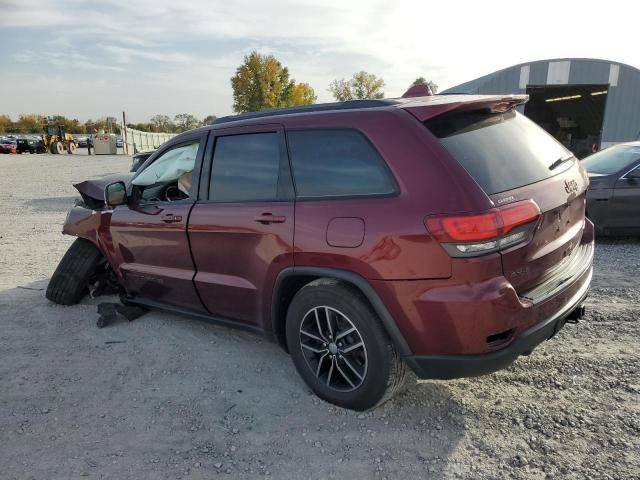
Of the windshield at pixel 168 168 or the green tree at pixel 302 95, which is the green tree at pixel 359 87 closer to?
the green tree at pixel 302 95

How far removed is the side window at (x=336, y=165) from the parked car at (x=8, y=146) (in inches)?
1847

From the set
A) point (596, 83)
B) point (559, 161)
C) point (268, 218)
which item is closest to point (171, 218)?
point (268, 218)

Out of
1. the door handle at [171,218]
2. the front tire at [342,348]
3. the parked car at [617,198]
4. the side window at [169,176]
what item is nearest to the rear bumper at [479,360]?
the front tire at [342,348]

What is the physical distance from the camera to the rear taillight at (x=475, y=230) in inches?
91.4

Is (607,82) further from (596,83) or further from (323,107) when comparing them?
(323,107)

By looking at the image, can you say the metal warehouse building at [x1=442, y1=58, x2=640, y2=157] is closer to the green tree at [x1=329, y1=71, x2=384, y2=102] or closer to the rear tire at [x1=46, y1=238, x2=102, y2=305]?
the rear tire at [x1=46, y1=238, x2=102, y2=305]

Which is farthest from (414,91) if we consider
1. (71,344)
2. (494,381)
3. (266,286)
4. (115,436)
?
(71,344)

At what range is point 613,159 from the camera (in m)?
6.84

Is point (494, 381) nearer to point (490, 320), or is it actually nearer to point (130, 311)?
point (490, 320)

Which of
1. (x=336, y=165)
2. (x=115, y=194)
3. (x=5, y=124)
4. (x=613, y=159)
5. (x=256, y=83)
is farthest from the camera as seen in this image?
(x=5, y=124)

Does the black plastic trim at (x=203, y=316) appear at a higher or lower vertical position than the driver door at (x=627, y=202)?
lower

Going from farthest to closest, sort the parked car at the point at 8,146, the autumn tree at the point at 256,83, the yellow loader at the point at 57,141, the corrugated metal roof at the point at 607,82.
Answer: the autumn tree at the point at 256,83
the yellow loader at the point at 57,141
the parked car at the point at 8,146
the corrugated metal roof at the point at 607,82

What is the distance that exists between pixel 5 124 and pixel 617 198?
104 m

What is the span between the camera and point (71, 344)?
3994mm
